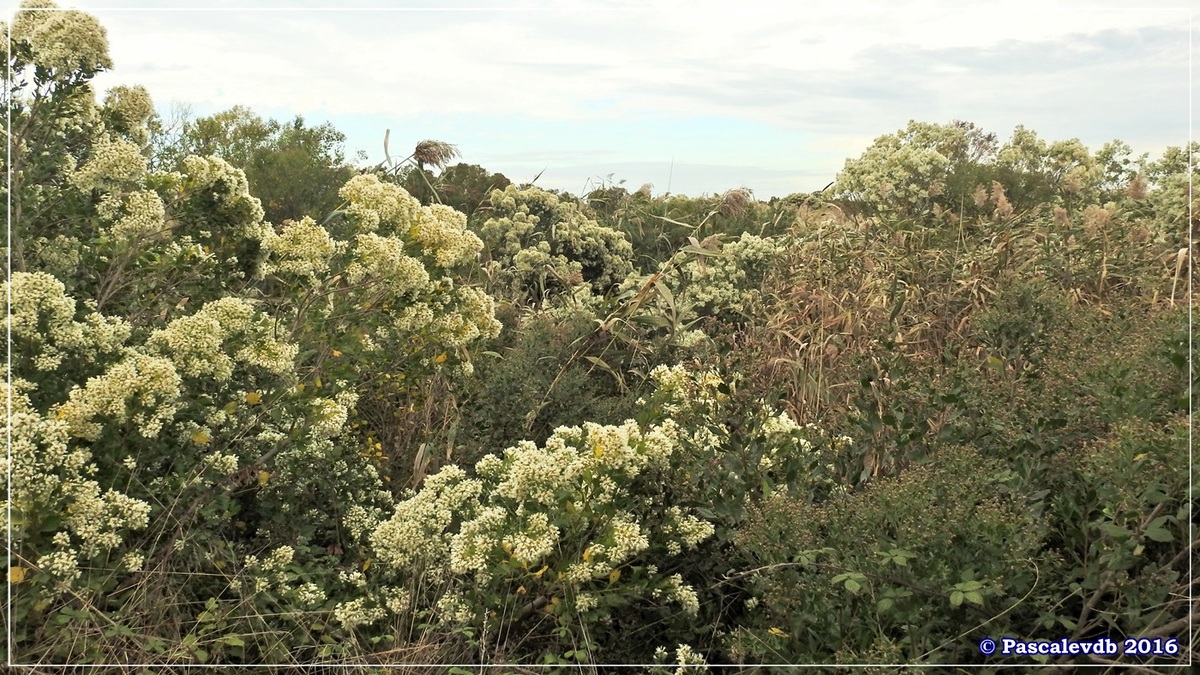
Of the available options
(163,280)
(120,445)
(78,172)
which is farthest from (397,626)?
(78,172)

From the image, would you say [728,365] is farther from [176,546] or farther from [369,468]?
[176,546]

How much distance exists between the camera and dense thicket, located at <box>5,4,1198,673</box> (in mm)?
3119

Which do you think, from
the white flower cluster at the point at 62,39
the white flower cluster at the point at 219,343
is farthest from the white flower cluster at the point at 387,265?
the white flower cluster at the point at 62,39

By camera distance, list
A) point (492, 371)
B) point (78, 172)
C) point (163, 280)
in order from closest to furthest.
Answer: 1. point (78, 172)
2. point (163, 280)
3. point (492, 371)

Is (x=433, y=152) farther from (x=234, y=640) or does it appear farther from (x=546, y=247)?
(x=234, y=640)

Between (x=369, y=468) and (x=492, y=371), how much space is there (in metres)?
1.12

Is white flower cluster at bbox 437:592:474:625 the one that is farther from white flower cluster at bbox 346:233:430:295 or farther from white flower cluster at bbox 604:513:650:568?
white flower cluster at bbox 346:233:430:295

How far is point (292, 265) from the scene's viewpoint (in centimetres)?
427

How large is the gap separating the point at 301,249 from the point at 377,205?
16.6 inches

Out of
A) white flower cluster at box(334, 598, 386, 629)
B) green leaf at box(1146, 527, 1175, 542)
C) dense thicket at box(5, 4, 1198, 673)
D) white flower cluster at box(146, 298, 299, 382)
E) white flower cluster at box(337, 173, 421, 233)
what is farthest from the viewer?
white flower cluster at box(337, 173, 421, 233)

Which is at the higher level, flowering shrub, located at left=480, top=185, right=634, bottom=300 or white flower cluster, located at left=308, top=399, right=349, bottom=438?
flowering shrub, located at left=480, top=185, right=634, bottom=300

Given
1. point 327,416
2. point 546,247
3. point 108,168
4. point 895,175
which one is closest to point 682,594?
point 327,416

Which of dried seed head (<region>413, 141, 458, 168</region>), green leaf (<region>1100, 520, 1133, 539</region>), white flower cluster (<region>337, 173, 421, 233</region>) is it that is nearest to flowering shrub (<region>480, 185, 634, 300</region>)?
dried seed head (<region>413, 141, 458, 168</region>)

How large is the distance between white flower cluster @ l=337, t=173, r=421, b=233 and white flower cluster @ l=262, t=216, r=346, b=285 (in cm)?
18
